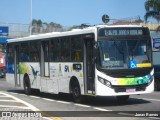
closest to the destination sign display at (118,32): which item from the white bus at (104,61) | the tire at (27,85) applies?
the white bus at (104,61)

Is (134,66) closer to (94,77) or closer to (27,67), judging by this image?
(94,77)

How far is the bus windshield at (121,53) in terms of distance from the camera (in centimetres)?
1669

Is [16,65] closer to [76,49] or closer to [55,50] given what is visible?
[55,50]

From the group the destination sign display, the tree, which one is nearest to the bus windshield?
the destination sign display

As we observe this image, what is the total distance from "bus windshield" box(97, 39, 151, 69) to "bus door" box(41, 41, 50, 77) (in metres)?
5.21

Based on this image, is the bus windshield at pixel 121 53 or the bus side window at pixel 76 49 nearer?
the bus windshield at pixel 121 53

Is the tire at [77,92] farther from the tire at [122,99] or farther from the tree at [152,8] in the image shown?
the tree at [152,8]

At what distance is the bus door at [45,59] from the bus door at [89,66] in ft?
13.5

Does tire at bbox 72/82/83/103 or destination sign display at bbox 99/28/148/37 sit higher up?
destination sign display at bbox 99/28/148/37

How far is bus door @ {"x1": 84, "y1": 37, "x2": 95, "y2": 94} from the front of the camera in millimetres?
17203

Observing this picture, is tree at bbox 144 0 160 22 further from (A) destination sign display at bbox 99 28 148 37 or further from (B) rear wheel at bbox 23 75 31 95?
(A) destination sign display at bbox 99 28 148 37

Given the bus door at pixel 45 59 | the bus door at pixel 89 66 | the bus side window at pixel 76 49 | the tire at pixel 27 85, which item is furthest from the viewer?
the tire at pixel 27 85

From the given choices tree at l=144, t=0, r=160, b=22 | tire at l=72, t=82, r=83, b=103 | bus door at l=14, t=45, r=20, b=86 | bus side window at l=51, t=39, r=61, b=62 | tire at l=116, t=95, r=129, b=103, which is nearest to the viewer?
tire at l=72, t=82, r=83, b=103

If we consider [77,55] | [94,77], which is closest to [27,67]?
[77,55]
